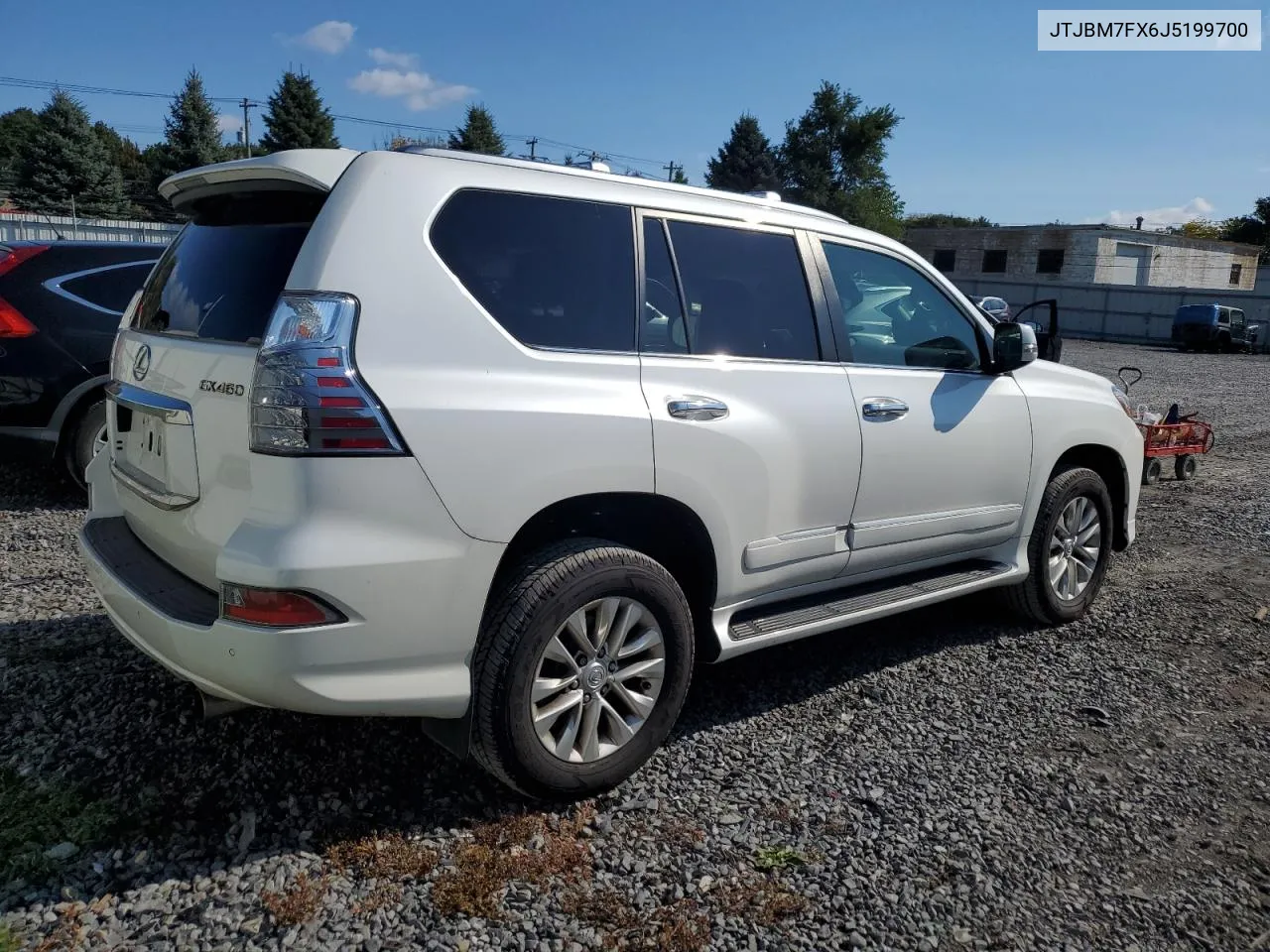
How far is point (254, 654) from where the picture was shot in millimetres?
2510

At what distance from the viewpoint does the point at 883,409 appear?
12.5ft

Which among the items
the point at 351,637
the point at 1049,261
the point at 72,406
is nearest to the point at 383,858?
the point at 351,637

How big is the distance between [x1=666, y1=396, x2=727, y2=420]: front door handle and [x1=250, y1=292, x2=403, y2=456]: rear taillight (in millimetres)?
966

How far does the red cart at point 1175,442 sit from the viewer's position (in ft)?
28.6

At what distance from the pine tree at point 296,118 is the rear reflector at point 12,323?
4526 centimetres

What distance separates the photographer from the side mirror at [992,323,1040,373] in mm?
4281

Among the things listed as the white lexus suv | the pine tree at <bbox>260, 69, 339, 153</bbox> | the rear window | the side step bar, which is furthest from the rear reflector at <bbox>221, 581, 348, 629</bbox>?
the pine tree at <bbox>260, 69, 339, 153</bbox>

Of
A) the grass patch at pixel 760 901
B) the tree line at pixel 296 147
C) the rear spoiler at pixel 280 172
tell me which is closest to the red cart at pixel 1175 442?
the grass patch at pixel 760 901

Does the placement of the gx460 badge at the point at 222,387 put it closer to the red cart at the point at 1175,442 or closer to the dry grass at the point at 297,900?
the dry grass at the point at 297,900

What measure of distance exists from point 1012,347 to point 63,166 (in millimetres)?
A: 44207

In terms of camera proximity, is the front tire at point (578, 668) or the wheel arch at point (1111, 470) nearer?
the front tire at point (578, 668)

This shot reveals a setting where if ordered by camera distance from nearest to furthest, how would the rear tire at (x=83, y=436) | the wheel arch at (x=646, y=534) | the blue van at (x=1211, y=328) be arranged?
1. the wheel arch at (x=646, y=534)
2. the rear tire at (x=83, y=436)
3. the blue van at (x=1211, y=328)

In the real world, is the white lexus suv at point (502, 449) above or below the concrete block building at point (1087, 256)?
below

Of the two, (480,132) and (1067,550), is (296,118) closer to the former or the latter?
(480,132)
